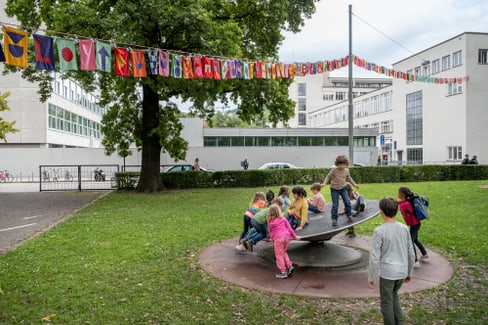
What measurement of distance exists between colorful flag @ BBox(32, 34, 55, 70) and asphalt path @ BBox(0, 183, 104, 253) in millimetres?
4277

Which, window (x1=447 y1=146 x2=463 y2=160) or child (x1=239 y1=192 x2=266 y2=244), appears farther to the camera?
window (x1=447 y1=146 x2=463 y2=160)

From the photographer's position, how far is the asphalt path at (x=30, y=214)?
10.0 metres

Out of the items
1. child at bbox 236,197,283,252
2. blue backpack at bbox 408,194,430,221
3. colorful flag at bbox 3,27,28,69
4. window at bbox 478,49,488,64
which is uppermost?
window at bbox 478,49,488,64

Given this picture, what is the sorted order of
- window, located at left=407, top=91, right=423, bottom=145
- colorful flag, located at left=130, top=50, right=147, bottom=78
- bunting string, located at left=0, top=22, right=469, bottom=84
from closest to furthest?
bunting string, located at left=0, top=22, right=469, bottom=84 → colorful flag, located at left=130, top=50, right=147, bottom=78 → window, located at left=407, top=91, right=423, bottom=145

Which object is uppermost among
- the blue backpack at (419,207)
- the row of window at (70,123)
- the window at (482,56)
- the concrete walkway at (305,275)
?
the window at (482,56)

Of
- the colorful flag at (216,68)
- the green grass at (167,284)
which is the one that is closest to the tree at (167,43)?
the colorful flag at (216,68)

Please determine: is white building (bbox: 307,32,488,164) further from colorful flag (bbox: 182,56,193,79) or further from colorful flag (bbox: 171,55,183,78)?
colorful flag (bbox: 171,55,183,78)

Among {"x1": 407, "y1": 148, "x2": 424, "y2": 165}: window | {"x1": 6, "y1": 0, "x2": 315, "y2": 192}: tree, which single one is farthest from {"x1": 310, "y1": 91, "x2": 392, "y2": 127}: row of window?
{"x1": 6, "y1": 0, "x2": 315, "y2": 192}: tree

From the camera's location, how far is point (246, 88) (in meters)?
18.7

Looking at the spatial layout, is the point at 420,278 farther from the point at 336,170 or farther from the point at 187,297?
the point at 187,297

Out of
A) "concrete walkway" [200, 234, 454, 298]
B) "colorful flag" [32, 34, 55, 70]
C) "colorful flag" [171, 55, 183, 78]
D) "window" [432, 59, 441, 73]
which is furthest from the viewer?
"window" [432, 59, 441, 73]

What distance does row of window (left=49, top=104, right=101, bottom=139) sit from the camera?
149 ft

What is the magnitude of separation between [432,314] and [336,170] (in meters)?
3.46

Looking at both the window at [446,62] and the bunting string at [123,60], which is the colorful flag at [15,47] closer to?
the bunting string at [123,60]
